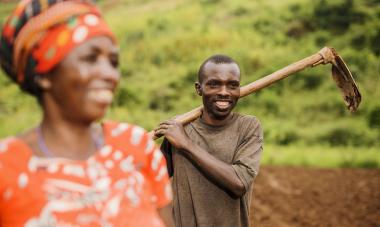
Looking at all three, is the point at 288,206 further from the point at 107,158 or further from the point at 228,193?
the point at 107,158

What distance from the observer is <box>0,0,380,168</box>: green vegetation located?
39.0ft

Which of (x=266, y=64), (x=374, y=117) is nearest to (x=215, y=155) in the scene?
(x=374, y=117)

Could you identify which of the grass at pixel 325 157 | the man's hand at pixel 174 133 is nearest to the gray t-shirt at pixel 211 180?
the man's hand at pixel 174 133

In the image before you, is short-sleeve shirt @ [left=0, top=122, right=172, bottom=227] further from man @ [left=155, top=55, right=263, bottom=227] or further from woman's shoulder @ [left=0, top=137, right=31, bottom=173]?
man @ [left=155, top=55, right=263, bottom=227]

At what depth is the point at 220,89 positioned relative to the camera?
2387 millimetres

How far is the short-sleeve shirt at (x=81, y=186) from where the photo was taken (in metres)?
1.14

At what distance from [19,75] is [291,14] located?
15.1m

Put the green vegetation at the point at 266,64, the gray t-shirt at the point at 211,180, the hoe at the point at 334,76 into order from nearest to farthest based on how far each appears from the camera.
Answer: the gray t-shirt at the point at 211,180 → the hoe at the point at 334,76 → the green vegetation at the point at 266,64

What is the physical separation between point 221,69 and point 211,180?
49cm

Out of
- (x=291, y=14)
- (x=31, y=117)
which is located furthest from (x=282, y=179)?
(x=291, y=14)

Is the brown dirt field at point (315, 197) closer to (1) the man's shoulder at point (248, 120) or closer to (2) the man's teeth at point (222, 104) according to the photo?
(1) the man's shoulder at point (248, 120)

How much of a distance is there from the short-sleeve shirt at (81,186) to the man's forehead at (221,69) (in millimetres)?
1163

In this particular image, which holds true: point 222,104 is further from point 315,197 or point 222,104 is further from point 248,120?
point 315,197

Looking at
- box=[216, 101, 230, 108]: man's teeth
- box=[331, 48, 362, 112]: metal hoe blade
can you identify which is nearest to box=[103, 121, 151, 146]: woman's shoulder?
box=[216, 101, 230, 108]: man's teeth
